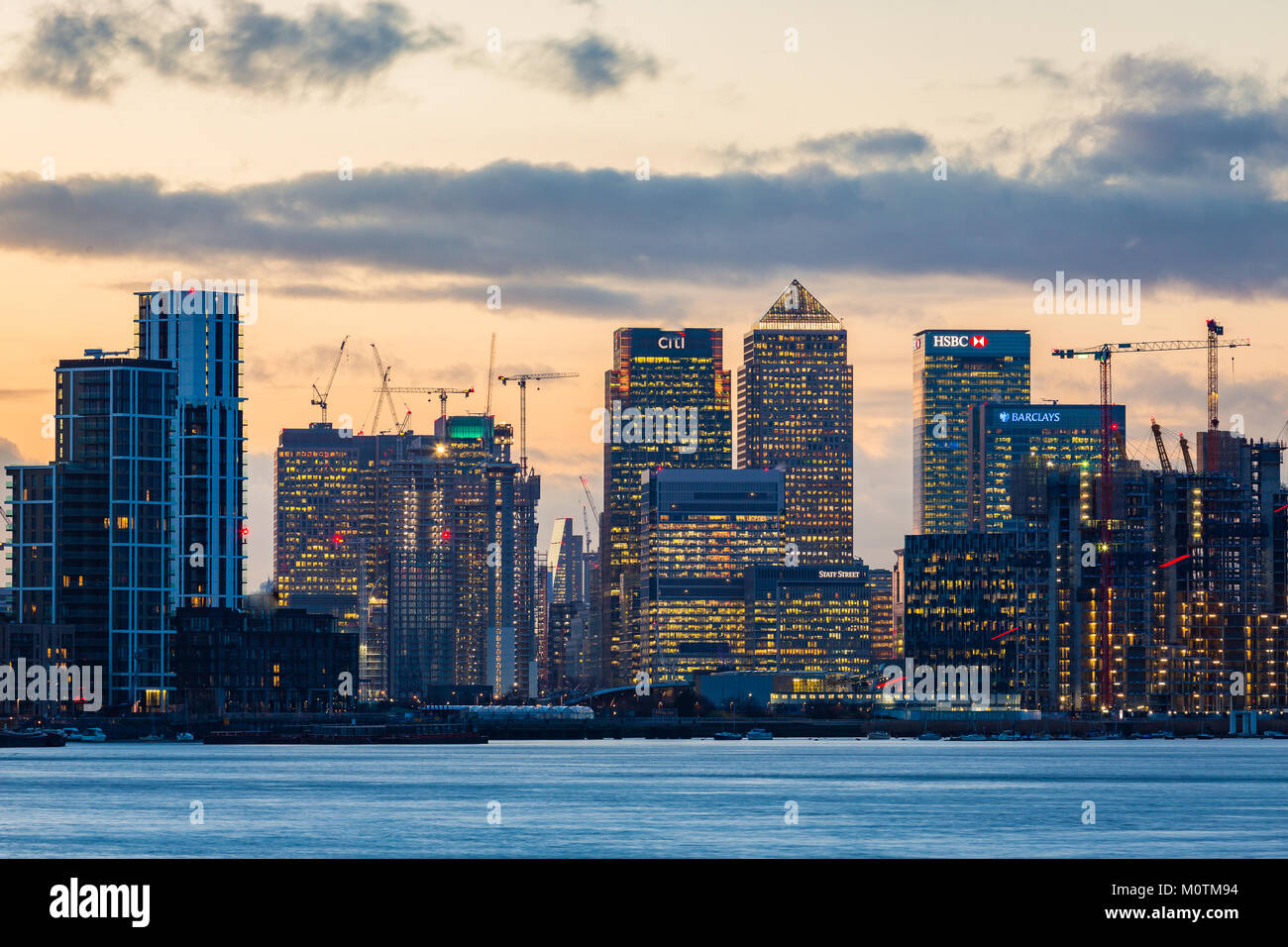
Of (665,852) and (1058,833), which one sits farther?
(1058,833)

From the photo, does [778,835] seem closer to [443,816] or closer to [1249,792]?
[443,816]

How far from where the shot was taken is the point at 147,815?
133 metres

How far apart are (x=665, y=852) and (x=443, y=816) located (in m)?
35.1

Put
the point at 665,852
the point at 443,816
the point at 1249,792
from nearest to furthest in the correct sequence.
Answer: the point at 665,852, the point at 443,816, the point at 1249,792

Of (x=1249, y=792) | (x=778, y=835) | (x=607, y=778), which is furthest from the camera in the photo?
(x=607, y=778)

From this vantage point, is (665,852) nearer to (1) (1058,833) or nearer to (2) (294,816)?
(1) (1058,833)

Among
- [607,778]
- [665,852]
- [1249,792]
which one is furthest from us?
[607,778]
